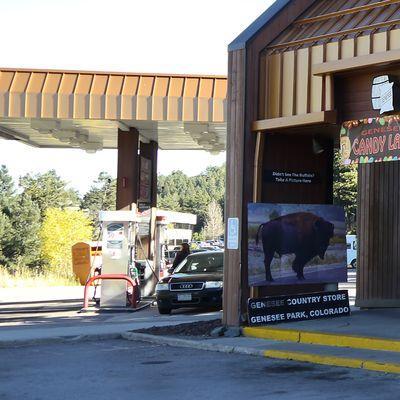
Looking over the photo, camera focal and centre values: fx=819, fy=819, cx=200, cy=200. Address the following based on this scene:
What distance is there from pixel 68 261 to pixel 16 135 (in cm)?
2541

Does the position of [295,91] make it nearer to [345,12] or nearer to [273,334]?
[345,12]

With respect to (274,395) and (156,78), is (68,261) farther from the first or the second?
(274,395)

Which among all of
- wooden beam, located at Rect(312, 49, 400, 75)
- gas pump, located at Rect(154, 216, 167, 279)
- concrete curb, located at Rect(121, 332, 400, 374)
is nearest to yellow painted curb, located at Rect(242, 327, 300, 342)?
concrete curb, located at Rect(121, 332, 400, 374)

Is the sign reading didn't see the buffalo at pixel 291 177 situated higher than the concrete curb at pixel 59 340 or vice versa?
the sign reading didn't see the buffalo at pixel 291 177

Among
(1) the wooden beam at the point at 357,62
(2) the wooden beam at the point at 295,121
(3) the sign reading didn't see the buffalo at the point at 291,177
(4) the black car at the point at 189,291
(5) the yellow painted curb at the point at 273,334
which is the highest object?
(1) the wooden beam at the point at 357,62

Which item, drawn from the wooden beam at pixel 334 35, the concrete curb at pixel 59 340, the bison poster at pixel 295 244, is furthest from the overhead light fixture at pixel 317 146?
the concrete curb at pixel 59 340

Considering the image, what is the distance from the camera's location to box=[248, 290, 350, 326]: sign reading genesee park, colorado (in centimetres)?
1382

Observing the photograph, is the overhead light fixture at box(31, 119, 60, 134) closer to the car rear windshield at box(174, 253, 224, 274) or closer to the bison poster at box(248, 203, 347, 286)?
the car rear windshield at box(174, 253, 224, 274)

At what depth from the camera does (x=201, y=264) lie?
67.1 feet

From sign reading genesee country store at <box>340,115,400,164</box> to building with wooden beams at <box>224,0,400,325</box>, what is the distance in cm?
22

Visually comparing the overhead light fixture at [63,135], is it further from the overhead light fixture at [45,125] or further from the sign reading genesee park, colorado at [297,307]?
the sign reading genesee park, colorado at [297,307]

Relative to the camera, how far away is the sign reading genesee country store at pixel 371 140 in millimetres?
12336

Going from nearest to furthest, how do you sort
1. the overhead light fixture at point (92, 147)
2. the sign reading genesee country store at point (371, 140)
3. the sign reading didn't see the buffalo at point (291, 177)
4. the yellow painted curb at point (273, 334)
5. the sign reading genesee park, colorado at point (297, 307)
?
the sign reading genesee country store at point (371, 140), the yellow painted curb at point (273, 334), the sign reading genesee park, colorado at point (297, 307), the sign reading didn't see the buffalo at point (291, 177), the overhead light fixture at point (92, 147)

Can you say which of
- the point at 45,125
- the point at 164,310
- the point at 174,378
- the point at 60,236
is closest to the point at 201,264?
the point at 164,310
